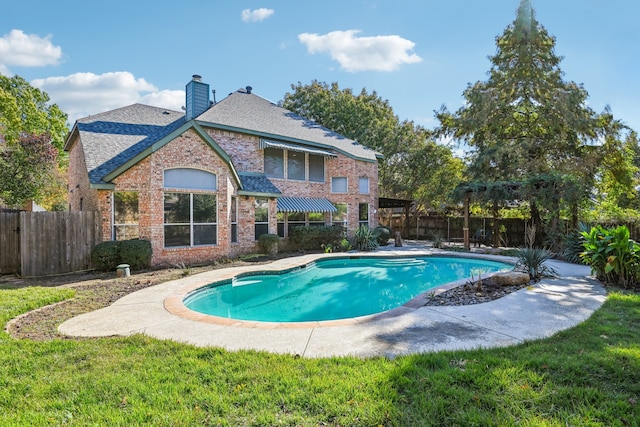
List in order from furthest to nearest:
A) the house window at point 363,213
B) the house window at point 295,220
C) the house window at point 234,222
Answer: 1. the house window at point 363,213
2. the house window at point 295,220
3. the house window at point 234,222

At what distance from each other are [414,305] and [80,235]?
526 inches

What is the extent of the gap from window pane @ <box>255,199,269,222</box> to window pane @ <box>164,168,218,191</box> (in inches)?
149

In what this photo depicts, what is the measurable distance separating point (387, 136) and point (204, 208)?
2394 cm

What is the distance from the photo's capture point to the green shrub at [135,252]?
1363 centimetres

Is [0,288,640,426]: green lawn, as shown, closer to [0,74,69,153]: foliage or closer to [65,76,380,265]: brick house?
[65,76,380,265]: brick house

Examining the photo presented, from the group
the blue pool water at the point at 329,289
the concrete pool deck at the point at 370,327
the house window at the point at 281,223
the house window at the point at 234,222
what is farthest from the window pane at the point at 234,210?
the concrete pool deck at the point at 370,327

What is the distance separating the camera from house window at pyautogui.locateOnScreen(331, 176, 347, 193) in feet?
84.4

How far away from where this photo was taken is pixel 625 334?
5992 mm

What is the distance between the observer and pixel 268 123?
23609 millimetres

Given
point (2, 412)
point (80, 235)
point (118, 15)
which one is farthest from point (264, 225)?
point (2, 412)

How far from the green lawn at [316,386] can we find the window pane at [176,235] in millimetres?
9839

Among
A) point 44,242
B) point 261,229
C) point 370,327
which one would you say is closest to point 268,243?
point 261,229

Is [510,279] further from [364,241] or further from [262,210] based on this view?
[262,210]

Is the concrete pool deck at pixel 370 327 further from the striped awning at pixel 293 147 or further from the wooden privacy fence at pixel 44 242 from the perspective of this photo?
the striped awning at pixel 293 147
